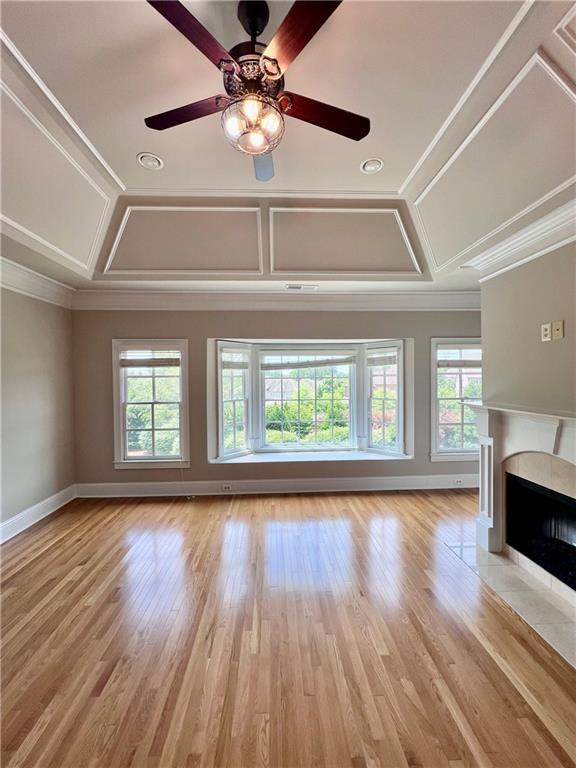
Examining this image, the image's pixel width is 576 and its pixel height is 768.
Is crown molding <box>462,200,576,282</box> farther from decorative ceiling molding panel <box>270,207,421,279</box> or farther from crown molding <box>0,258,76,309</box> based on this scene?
crown molding <box>0,258,76,309</box>

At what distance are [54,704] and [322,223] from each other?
12.2ft

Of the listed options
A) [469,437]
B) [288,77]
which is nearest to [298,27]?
[288,77]

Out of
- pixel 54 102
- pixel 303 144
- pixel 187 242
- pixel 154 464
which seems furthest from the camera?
pixel 154 464

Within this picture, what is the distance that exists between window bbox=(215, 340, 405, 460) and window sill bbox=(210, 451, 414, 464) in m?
→ 0.08

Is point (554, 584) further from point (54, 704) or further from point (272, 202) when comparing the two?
point (272, 202)

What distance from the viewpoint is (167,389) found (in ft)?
14.6

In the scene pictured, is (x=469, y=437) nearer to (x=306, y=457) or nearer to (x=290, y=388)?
(x=306, y=457)

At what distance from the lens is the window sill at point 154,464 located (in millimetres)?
4391

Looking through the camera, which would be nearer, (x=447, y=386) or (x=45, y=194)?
(x=45, y=194)

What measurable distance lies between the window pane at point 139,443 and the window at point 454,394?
12.4 feet

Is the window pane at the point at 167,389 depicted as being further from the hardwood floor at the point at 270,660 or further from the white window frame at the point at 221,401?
the hardwood floor at the point at 270,660

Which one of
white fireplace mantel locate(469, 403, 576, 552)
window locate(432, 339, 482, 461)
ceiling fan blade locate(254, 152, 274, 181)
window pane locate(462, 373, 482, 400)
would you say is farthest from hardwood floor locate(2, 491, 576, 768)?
ceiling fan blade locate(254, 152, 274, 181)

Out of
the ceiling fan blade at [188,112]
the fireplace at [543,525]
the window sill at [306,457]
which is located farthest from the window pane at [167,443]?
the fireplace at [543,525]

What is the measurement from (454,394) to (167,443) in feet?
12.8
